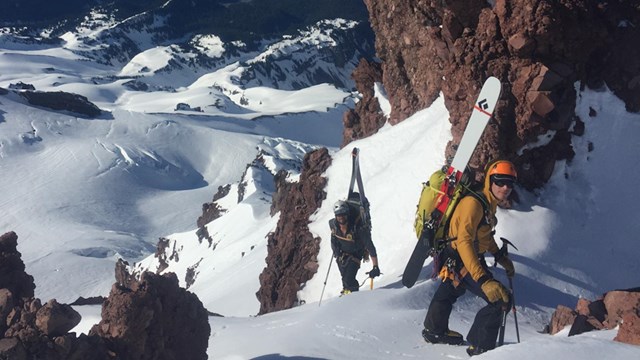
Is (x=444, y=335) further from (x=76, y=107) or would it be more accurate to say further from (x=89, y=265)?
(x=76, y=107)

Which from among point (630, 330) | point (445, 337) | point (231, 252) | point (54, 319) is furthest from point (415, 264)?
point (231, 252)

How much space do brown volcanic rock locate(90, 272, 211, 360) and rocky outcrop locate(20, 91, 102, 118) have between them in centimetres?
7163

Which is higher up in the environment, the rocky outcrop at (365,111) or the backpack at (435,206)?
the backpack at (435,206)

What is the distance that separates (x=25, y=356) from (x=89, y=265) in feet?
117

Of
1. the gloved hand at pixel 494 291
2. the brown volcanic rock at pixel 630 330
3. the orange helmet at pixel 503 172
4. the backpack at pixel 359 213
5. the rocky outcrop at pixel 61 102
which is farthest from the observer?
the rocky outcrop at pixel 61 102

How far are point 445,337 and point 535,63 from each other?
19.3 feet

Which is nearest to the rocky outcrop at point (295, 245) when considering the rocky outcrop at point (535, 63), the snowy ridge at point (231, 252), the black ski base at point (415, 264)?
the snowy ridge at point (231, 252)

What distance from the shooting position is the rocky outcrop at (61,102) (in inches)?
2904

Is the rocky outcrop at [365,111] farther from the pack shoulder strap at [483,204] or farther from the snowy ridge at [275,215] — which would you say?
the pack shoulder strap at [483,204]

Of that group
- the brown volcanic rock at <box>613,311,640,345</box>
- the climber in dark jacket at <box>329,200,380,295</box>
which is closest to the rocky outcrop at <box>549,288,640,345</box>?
the brown volcanic rock at <box>613,311,640,345</box>

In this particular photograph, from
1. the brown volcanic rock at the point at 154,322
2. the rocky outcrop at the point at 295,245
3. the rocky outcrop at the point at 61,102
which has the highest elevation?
the brown volcanic rock at the point at 154,322

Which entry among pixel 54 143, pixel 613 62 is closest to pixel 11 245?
pixel 613 62

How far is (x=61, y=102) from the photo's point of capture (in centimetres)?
7488

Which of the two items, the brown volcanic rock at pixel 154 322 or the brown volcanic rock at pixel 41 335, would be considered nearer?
the brown volcanic rock at pixel 41 335
